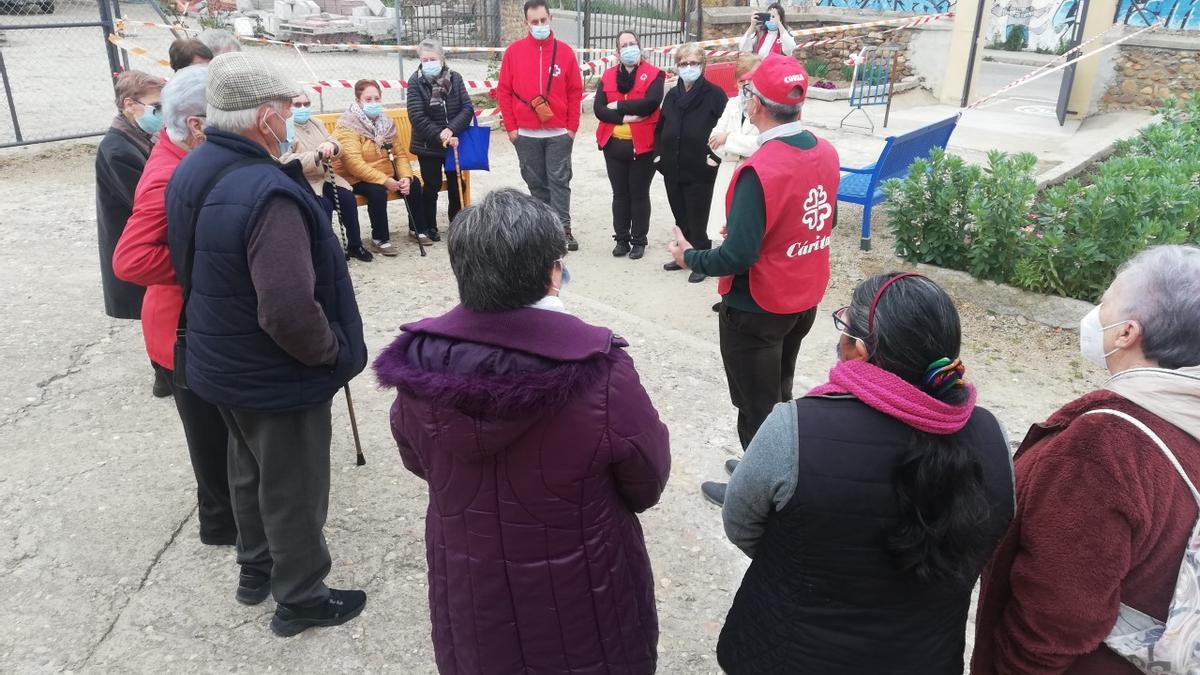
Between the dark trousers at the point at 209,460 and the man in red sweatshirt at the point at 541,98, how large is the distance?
379 centimetres

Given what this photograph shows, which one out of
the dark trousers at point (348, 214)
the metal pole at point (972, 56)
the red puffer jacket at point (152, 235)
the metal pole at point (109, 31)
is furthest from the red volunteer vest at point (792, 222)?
the metal pole at point (972, 56)

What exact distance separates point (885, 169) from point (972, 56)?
7725 mm

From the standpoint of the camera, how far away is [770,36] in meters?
10.2

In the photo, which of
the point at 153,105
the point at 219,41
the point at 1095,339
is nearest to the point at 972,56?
the point at 219,41

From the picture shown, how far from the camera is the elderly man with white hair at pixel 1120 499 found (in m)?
1.60

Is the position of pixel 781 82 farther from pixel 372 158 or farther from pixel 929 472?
pixel 372 158

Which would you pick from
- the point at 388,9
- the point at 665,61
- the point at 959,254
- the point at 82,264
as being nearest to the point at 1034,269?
the point at 959,254

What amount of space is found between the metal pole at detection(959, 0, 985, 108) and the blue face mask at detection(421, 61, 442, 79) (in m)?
9.74

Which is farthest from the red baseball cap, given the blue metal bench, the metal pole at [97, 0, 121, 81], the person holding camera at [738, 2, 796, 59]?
the metal pole at [97, 0, 121, 81]

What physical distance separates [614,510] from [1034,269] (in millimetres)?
4849

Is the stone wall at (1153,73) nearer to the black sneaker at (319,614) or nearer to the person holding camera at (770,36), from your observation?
the person holding camera at (770,36)

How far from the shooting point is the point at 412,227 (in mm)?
7188

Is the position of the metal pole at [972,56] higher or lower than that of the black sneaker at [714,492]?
higher

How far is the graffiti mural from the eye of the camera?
17422 mm
